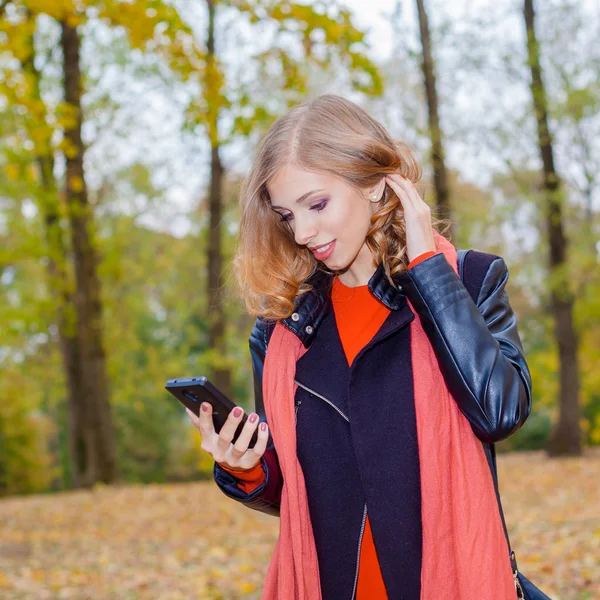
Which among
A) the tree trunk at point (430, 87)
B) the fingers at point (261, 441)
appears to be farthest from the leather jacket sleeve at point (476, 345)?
the tree trunk at point (430, 87)

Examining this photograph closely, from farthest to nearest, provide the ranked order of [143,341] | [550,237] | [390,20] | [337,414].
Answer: [143,341], [550,237], [390,20], [337,414]

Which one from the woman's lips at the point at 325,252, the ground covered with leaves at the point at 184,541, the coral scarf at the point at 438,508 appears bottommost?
the ground covered with leaves at the point at 184,541

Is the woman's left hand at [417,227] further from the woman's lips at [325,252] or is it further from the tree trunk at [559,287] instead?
the tree trunk at [559,287]

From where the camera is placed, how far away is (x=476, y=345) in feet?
6.16

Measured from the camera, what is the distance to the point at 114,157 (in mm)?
19172

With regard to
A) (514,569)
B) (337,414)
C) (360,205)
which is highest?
(360,205)

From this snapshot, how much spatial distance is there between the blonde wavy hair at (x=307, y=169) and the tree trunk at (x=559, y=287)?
41.9 ft

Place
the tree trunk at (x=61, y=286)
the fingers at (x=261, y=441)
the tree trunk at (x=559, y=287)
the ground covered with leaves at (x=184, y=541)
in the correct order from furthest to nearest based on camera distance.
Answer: the tree trunk at (x=559, y=287) < the tree trunk at (x=61, y=286) < the ground covered with leaves at (x=184, y=541) < the fingers at (x=261, y=441)

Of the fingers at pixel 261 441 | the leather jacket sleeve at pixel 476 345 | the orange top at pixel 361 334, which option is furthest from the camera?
the fingers at pixel 261 441

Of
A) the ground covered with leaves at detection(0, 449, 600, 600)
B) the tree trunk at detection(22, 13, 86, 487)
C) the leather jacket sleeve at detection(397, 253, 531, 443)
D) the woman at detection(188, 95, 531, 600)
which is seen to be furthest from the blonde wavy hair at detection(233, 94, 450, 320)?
the tree trunk at detection(22, 13, 86, 487)

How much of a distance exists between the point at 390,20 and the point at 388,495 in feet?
43.5

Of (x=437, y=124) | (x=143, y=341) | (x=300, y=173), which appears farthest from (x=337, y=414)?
(x=143, y=341)

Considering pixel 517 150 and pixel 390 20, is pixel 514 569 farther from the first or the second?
pixel 517 150

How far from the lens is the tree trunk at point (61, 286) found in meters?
13.9
